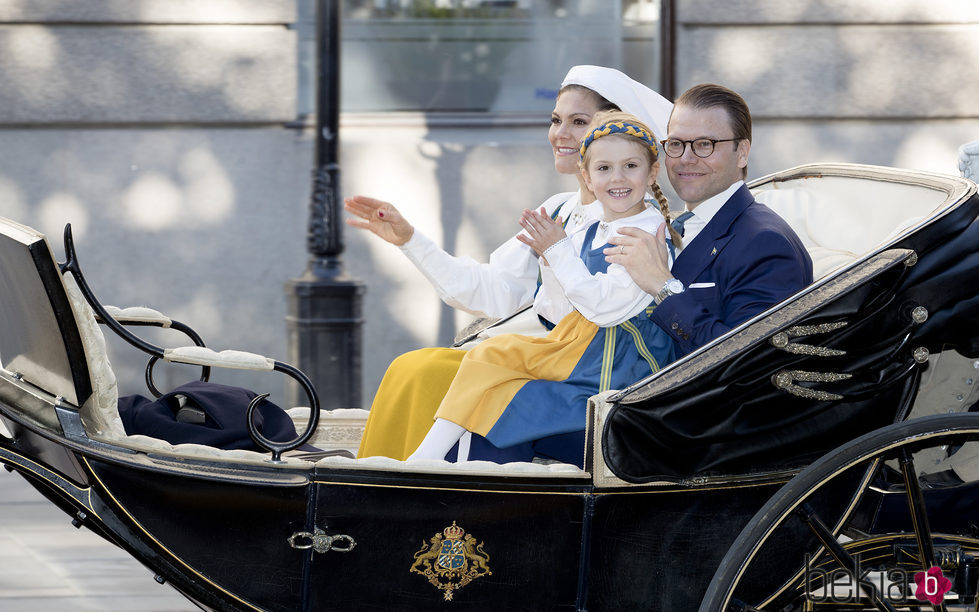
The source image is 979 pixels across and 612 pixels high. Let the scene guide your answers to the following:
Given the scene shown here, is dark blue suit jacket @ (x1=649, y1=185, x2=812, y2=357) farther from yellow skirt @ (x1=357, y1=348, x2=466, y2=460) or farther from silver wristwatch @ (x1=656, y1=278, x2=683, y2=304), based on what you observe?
yellow skirt @ (x1=357, y1=348, x2=466, y2=460)

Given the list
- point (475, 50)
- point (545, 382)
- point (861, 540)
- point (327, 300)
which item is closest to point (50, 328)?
point (545, 382)

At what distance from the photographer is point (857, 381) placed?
2.44m

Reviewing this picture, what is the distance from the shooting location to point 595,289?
2.59 m

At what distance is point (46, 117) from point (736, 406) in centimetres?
496

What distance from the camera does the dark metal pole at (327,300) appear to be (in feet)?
17.6

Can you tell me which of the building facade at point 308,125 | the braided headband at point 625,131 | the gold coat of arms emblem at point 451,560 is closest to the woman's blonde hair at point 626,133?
the braided headband at point 625,131

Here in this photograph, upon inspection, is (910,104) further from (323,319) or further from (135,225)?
(135,225)

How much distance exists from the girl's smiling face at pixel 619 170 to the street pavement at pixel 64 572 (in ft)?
6.38

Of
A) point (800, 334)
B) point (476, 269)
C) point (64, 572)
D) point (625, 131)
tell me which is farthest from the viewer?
point (64, 572)

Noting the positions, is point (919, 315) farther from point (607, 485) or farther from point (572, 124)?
point (572, 124)

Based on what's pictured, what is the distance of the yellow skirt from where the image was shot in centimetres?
278

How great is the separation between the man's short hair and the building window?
4.02m

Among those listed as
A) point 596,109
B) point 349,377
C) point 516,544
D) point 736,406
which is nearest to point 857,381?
point 736,406

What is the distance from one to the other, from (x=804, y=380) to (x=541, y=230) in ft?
2.28
